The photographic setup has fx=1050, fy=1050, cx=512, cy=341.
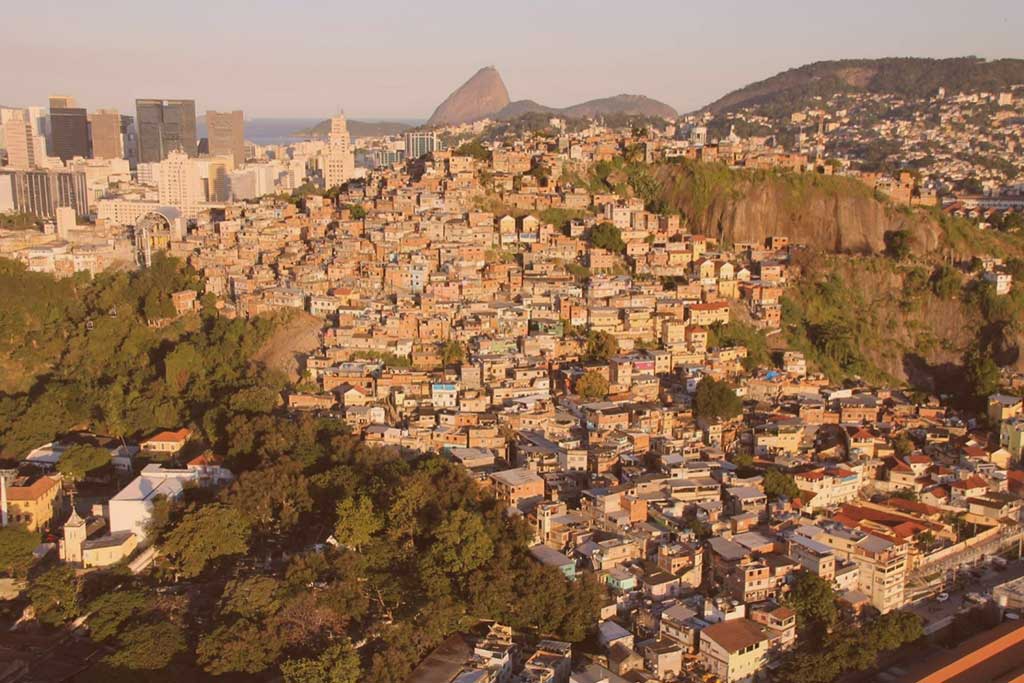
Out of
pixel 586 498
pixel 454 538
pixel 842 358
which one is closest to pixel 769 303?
pixel 842 358

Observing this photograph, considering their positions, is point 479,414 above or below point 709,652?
above

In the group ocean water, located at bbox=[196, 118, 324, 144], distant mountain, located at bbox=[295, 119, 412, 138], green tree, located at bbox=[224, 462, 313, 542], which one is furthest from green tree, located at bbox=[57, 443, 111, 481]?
ocean water, located at bbox=[196, 118, 324, 144]

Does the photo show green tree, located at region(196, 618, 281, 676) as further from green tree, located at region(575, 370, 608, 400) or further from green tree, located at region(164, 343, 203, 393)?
green tree, located at region(164, 343, 203, 393)

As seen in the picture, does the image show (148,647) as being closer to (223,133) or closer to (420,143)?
(420,143)

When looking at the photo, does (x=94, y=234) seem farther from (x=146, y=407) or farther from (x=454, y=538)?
(x=454, y=538)

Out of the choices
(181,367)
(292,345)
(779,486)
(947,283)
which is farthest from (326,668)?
(947,283)

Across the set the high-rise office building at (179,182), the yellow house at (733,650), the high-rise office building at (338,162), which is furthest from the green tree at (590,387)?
the high-rise office building at (338,162)

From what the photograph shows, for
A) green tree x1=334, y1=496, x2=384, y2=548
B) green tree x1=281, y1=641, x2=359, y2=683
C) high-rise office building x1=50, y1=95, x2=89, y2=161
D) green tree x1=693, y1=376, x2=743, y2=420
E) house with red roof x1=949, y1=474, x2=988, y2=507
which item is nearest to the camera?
green tree x1=281, y1=641, x2=359, y2=683
